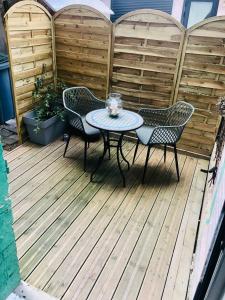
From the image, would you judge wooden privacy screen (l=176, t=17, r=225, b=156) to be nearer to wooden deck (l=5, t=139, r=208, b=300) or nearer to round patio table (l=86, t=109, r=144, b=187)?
wooden deck (l=5, t=139, r=208, b=300)

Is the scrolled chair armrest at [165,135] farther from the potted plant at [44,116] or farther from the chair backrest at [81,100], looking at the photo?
the potted plant at [44,116]

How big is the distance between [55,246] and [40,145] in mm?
1834

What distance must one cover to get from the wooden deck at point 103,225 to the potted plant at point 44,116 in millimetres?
288

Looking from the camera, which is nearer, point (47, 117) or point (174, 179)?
point (174, 179)

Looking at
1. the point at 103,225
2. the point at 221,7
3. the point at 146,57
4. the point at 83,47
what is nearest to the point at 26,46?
the point at 83,47

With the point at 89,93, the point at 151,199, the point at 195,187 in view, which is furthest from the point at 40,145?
the point at 195,187

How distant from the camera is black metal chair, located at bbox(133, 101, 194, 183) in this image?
109 inches

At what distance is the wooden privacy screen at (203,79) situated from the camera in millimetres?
2894

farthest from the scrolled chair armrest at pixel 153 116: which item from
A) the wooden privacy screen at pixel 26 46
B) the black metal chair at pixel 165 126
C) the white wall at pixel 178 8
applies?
the white wall at pixel 178 8

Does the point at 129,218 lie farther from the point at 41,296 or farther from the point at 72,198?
the point at 41,296

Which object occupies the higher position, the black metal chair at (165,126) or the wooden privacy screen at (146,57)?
the wooden privacy screen at (146,57)

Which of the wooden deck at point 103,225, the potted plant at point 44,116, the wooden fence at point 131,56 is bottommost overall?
the wooden deck at point 103,225

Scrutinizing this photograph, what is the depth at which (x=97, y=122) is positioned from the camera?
2738 mm

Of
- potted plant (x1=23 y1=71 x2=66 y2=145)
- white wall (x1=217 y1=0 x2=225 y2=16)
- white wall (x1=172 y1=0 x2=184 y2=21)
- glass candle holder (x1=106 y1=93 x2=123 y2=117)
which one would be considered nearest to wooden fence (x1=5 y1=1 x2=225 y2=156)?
potted plant (x1=23 y1=71 x2=66 y2=145)
